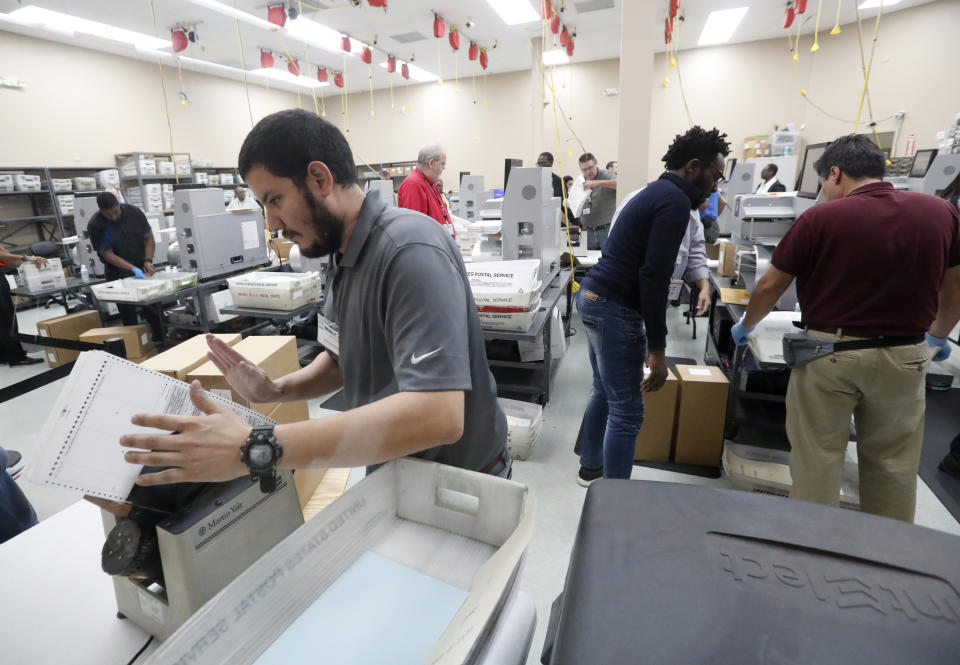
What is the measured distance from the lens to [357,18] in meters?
6.16

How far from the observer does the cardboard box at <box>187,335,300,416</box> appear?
4.14 feet

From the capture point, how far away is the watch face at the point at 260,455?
615mm

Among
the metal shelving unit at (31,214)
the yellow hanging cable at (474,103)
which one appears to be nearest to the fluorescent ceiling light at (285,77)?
the yellow hanging cable at (474,103)

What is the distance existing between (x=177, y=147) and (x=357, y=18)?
190 inches

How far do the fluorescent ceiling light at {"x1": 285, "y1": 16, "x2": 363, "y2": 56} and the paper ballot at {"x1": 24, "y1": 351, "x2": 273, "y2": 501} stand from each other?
7.03 metres

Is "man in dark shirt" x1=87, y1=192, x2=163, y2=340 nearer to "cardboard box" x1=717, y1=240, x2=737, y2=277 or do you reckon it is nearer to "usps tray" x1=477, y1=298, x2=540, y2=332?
"usps tray" x1=477, y1=298, x2=540, y2=332

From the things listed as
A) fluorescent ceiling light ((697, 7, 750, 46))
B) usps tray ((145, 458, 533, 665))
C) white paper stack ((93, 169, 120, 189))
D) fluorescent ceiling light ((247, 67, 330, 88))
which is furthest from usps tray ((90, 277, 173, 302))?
fluorescent ceiling light ((697, 7, 750, 46))

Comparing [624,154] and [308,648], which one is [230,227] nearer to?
[624,154]

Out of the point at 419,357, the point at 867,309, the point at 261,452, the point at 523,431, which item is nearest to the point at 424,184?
the point at 523,431

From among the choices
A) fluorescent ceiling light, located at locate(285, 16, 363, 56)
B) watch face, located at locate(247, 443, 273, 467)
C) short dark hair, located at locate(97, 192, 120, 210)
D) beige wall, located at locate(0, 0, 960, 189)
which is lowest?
watch face, located at locate(247, 443, 273, 467)

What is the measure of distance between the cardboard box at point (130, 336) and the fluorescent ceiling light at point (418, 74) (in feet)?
22.3

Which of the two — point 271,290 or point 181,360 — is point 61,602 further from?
point 271,290

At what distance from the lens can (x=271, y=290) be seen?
10.7 feet

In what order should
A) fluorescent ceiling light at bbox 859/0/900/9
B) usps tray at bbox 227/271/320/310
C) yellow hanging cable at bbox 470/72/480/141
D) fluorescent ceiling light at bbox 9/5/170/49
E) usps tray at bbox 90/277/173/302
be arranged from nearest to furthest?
1. usps tray at bbox 227/271/320/310
2. usps tray at bbox 90/277/173/302
3. fluorescent ceiling light at bbox 9/5/170/49
4. fluorescent ceiling light at bbox 859/0/900/9
5. yellow hanging cable at bbox 470/72/480/141
